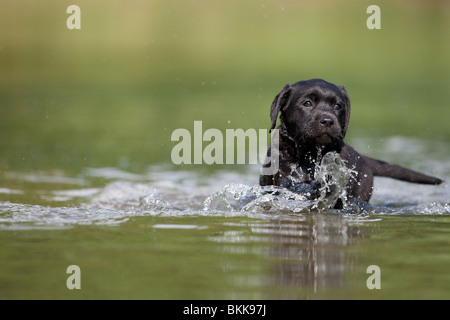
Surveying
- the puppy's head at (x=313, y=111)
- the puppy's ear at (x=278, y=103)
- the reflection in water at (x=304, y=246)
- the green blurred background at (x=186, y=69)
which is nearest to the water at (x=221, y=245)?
the reflection in water at (x=304, y=246)

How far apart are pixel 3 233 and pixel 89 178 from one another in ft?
11.8

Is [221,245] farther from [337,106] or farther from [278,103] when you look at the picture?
[337,106]

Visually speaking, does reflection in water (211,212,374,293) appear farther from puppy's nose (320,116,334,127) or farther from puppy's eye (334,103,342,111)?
puppy's eye (334,103,342,111)

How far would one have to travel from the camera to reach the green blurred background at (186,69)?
499 inches

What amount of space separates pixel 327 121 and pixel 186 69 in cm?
1622

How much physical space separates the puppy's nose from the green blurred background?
375 cm

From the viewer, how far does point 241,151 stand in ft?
40.1

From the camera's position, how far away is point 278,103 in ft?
23.3

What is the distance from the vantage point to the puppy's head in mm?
6781

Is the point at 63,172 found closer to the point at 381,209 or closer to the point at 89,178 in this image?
the point at 89,178

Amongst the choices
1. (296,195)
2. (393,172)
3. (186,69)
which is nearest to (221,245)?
(296,195)

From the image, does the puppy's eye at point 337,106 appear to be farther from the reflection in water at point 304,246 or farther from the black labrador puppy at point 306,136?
the reflection in water at point 304,246

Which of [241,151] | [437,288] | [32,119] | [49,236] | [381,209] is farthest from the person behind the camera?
[32,119]

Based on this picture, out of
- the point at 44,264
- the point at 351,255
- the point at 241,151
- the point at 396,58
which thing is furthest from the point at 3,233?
the point at 396,58
